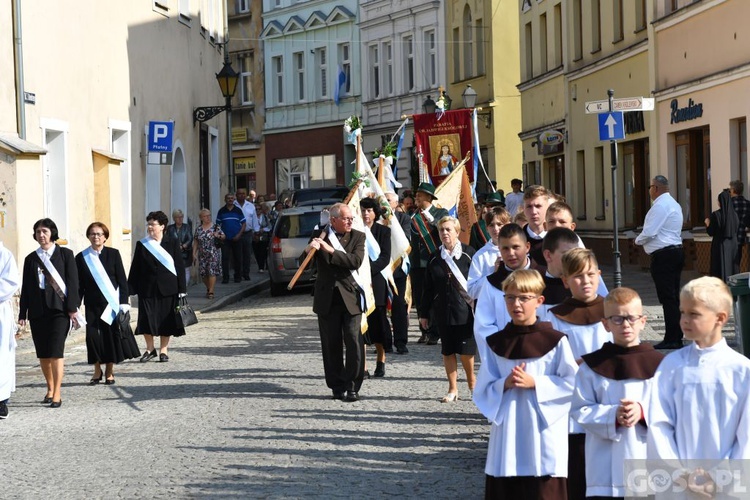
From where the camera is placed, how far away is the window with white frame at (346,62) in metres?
57.8

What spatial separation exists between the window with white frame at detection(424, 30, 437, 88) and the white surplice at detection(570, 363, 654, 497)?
46074 millimetres

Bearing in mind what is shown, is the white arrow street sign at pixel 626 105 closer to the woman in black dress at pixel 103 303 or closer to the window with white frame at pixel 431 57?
the woman in black dress at pixel 103 303

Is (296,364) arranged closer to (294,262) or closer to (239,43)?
(294,262)

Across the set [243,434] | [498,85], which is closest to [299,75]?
[498,85]

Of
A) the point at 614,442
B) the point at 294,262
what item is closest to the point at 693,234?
the point at 294,262

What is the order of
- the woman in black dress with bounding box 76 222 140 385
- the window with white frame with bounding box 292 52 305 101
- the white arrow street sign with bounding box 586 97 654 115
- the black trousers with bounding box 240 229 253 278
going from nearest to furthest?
the woman in black dress with bounding box 76 222 140 385 < the white arrow street sign with bounding box 586 97 654 115 < the black trousers with bounding box 240 229 253 278 < the window with white frame with bounding box 292 52 305 101

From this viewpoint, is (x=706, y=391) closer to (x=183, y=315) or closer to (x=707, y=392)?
(x=707, y=392)

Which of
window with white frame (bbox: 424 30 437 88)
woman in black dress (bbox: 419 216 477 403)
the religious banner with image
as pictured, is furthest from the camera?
window with white frame (bbox: 424 30 437 88)

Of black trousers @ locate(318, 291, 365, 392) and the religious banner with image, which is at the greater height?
the religious banner with image

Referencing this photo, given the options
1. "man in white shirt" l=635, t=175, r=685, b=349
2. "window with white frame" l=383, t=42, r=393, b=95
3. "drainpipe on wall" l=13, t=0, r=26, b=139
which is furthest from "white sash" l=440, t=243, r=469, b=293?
"window with white frame" l=383, t=42, r=393, b=95

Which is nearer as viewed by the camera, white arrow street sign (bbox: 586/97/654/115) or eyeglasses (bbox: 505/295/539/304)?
eyeglasses (bbox: 505/295/539/304)

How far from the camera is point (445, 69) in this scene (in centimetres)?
5156

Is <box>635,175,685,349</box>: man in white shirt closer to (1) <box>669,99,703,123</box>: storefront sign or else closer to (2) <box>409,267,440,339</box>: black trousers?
(2) <box>409,267,440,339</box>: black trousers

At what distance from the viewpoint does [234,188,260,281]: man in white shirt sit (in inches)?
1247
